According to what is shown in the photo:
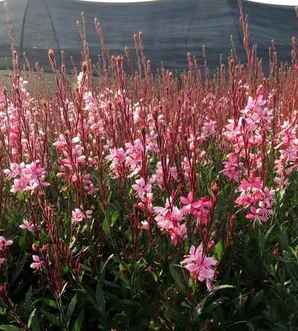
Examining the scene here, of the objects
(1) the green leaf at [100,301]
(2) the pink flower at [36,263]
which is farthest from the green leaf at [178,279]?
(2) the pink flower at [36,263]


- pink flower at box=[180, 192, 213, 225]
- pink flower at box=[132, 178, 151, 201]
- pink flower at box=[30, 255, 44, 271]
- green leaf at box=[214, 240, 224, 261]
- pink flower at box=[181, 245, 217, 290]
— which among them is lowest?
green leaf at box=[214, 240, 224, 261]

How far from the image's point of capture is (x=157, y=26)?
43.8ft

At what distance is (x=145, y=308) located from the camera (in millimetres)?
1671

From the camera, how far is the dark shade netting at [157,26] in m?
12.5

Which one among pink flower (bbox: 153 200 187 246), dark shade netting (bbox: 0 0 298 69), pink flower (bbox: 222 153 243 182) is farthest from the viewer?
dark shade netting (bbox: 0 0 298 69)

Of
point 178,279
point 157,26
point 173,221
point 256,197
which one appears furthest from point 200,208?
point 157,26

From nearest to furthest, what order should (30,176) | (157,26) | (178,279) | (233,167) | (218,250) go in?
(178,279) → (218,250) → (30,176) → (233,167) → (157,26)

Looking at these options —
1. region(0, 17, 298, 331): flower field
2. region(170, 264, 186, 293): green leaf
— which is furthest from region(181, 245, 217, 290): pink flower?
region(170, 264, 186, 293): green leaf

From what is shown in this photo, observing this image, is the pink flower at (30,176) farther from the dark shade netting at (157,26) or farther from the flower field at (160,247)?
the dark shade netting at (157,26)

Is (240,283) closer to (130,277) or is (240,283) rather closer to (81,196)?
(130,277)

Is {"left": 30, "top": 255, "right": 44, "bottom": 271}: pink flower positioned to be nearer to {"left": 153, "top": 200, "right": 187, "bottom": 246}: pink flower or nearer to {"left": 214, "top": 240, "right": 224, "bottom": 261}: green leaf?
{"left": 153, "top": 200, "right": 187, "bottom": 246}: pink flower

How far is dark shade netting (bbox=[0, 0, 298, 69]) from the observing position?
12516mm

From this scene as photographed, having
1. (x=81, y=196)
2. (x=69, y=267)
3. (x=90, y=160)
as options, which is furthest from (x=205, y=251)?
(x=90, y=160)

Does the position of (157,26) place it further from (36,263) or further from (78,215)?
(36,263)
